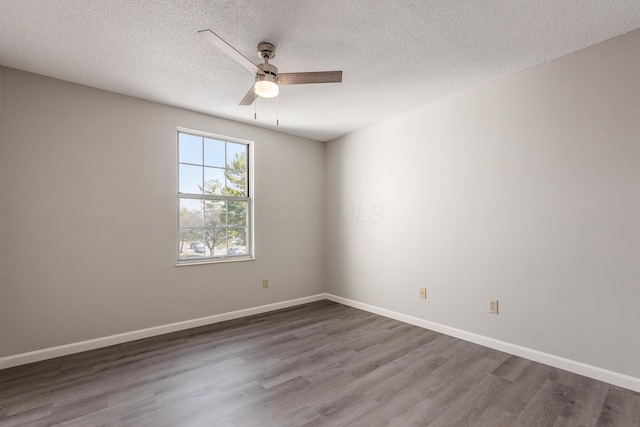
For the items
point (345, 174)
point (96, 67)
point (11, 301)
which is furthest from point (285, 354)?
point (96, 67)

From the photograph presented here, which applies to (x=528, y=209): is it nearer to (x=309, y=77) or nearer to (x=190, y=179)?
(x=309, y=77)

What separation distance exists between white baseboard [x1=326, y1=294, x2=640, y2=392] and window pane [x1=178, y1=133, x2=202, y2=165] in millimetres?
3020

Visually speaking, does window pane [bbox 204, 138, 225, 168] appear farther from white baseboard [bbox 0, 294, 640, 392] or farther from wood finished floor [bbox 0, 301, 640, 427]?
wood finished floor [bbox 0, 301, 640, 427]

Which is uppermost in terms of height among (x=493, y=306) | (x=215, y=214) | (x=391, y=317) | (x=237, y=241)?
(x=215, y=214)

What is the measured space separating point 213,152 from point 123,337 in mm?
2251

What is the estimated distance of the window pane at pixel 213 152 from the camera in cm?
383

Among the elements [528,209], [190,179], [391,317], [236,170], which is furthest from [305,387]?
[236,170]

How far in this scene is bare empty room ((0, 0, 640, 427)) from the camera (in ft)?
6.64

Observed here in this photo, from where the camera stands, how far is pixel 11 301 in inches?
102

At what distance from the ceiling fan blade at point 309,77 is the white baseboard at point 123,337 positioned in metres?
2.83

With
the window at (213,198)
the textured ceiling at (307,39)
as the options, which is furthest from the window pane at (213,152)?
the textured ceiling at (307,39)

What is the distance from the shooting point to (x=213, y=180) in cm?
Answer: 385

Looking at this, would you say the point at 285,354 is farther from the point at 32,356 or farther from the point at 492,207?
the point at 492,207

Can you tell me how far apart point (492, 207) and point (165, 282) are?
11.4 feet
